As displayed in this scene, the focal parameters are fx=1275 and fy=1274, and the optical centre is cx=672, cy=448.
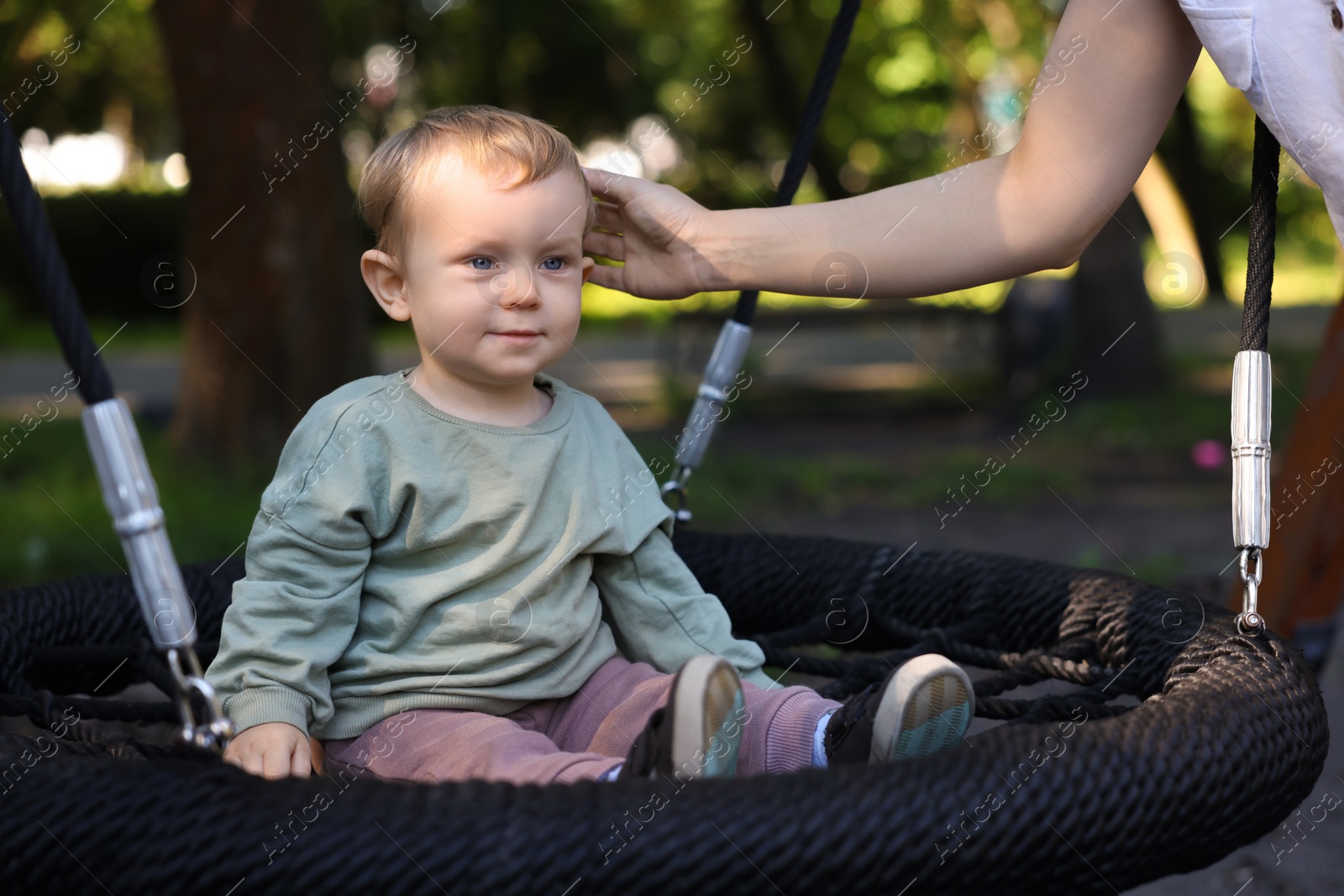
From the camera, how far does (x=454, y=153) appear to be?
4.18 feet

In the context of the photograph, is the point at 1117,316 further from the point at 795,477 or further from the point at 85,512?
the point at 85,512

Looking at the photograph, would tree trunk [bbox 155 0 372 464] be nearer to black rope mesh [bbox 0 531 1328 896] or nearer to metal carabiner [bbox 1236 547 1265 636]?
black rope mesh [bbox 0 531 1328 896]

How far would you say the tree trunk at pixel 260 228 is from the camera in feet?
13.9

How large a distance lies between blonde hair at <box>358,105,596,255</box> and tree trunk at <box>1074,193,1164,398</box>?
5154 millimetres

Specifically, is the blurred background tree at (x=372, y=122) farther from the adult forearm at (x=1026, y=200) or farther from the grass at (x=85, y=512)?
the adult forearm at (x=1026, y=200)

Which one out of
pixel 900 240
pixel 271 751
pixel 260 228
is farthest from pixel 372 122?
pixel 271 751

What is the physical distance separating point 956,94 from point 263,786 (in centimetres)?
1173

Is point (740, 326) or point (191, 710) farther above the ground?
point (740, 326)

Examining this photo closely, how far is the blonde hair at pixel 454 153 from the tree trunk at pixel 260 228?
10.2 feet

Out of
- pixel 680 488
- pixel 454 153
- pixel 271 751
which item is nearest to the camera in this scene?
pixel 271 751

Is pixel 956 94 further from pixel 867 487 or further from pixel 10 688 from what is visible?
pixel 10 688

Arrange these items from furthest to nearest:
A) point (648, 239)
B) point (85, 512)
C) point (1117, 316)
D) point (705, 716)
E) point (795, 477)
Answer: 1. point (1117, 316)
2. point (795, 477)
3. point (85, 512)
4. point (648, 239)
5. point (705, 716)

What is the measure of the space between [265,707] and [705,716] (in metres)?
0.43

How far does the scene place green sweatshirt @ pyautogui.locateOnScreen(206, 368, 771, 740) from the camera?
1.24 metres
